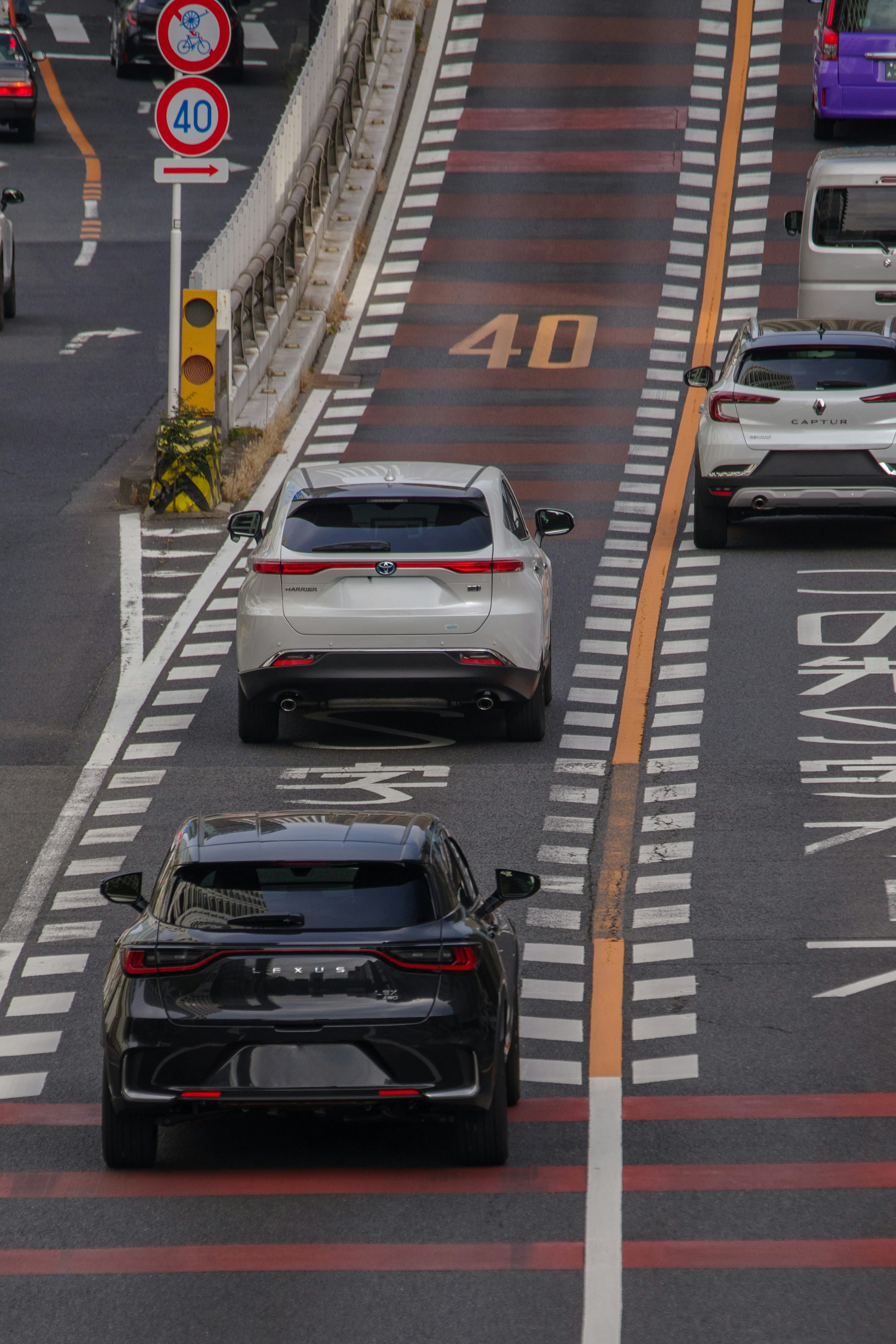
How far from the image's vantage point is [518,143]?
1523 inches

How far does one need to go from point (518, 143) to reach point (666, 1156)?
3115 cm

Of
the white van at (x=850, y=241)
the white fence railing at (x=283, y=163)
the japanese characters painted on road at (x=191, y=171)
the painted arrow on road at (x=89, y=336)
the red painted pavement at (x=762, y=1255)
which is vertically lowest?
the painted arrow on road at (x=89, y=336)

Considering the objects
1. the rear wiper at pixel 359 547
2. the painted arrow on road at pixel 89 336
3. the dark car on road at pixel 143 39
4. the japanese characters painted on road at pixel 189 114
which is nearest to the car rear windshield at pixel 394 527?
the rear wiper at pixel 359 547

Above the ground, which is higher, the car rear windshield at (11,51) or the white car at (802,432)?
the white car at (802,432)

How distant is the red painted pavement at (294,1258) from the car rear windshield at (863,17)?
30279 mm

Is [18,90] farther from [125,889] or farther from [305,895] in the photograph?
[305,895]

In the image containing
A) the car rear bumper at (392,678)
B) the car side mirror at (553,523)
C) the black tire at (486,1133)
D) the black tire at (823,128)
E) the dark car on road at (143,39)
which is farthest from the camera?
the dark car on road at (143,39)

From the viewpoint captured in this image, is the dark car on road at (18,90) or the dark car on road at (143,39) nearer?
the dark car on road at (18,90)

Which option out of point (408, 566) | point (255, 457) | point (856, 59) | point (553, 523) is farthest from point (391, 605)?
point (856, 59)

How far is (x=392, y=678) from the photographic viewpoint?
1548cm

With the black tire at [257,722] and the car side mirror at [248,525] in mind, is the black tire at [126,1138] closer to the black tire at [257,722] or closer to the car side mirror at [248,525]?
the black tire at [257,722]

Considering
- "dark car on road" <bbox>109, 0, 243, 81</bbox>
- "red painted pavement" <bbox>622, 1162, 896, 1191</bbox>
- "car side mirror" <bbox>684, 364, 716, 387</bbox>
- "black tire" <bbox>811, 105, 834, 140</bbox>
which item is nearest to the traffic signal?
"car side mirror" <bbox>684, 364, 716, 387</bbox>

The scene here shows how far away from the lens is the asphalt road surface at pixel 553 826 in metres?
7.89

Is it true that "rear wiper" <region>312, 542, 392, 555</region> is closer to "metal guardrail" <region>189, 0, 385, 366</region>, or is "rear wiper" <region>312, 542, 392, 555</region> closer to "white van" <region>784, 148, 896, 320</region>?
"metal guardrail" <region>189, 0, 385, 366</region>
